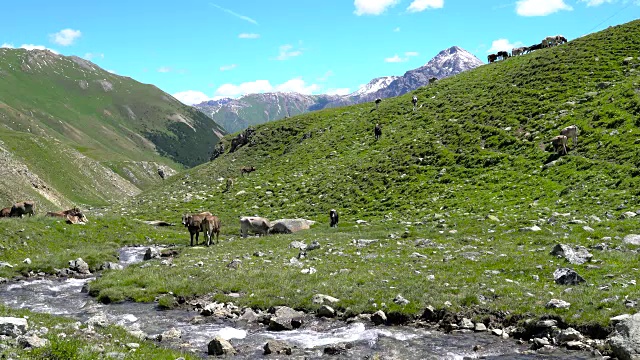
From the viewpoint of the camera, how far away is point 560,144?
3638 centimetres

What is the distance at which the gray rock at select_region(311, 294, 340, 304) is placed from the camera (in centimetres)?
1738

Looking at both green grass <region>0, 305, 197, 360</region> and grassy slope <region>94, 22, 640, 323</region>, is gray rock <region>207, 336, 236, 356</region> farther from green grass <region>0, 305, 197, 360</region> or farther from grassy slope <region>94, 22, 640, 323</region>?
grassy slope <region>94, 22, 640, 323</region>

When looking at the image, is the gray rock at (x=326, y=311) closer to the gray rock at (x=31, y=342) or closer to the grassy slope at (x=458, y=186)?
the grassy slope at (x=458, y=186)

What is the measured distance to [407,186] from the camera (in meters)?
41.8

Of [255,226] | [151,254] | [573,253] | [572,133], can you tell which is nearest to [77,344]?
[573,253]

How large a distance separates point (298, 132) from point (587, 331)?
64190 millimetres

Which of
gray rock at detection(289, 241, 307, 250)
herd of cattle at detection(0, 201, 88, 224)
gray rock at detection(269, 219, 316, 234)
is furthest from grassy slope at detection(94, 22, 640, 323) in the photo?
herd of cattle at detection(0, 201, 88, 224)

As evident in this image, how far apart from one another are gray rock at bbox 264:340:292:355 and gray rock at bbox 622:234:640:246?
55.5 ft

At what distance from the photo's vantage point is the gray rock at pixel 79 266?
25.7 m

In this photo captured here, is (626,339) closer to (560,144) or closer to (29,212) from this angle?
(560,144)

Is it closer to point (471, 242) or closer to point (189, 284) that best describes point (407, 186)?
point (471, 242)

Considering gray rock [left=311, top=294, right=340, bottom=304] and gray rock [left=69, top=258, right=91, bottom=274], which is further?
gray rock [left=69, top=258, right=91, bottom=274]

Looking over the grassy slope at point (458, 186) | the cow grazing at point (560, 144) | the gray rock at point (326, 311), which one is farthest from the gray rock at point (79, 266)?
the cow grazing at point (560, 144)

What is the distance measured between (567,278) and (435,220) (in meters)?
15.9
